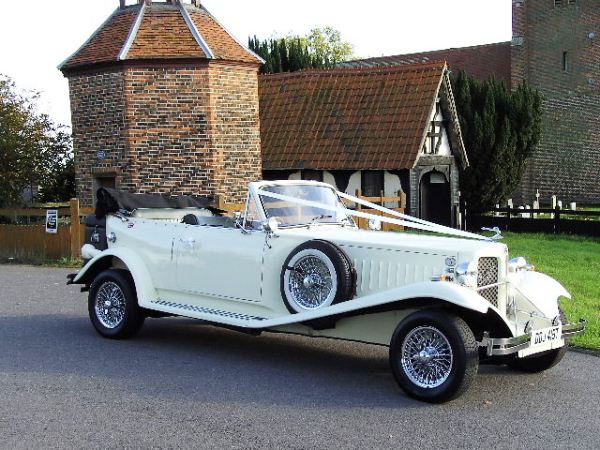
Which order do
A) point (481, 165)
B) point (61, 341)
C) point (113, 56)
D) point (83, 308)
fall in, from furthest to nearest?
point (481, 165) → point (113, 56) → point (83, 308) → point (61, 341)

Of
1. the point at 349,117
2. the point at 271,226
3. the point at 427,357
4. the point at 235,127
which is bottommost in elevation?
the point at 427,357

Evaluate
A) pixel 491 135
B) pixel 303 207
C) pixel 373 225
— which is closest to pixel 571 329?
pixel 373 225

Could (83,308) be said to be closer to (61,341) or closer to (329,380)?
(61,341)

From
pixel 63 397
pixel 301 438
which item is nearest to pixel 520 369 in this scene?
pixel 301 438

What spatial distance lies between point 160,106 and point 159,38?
1879 millimetres

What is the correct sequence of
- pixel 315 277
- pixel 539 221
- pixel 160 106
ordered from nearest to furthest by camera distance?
pixel 315 277 < pixel 160 106 < pixel 539 221

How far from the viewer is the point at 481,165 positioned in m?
30.2

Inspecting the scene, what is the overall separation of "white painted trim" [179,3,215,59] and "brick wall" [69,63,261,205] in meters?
0.31

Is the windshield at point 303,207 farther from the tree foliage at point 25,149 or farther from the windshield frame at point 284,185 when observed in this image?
the tree foliage at point 25,149

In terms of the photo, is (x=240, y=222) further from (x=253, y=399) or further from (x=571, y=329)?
(x=571, y=329)

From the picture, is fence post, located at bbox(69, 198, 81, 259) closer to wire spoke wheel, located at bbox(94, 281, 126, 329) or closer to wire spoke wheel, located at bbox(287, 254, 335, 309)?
wire spoke wheel, located at bbox(94, 281, 126, 329)

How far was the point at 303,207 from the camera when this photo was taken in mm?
8477

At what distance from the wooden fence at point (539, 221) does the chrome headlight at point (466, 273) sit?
17.9 meters

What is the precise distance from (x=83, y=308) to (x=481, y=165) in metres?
21.3
